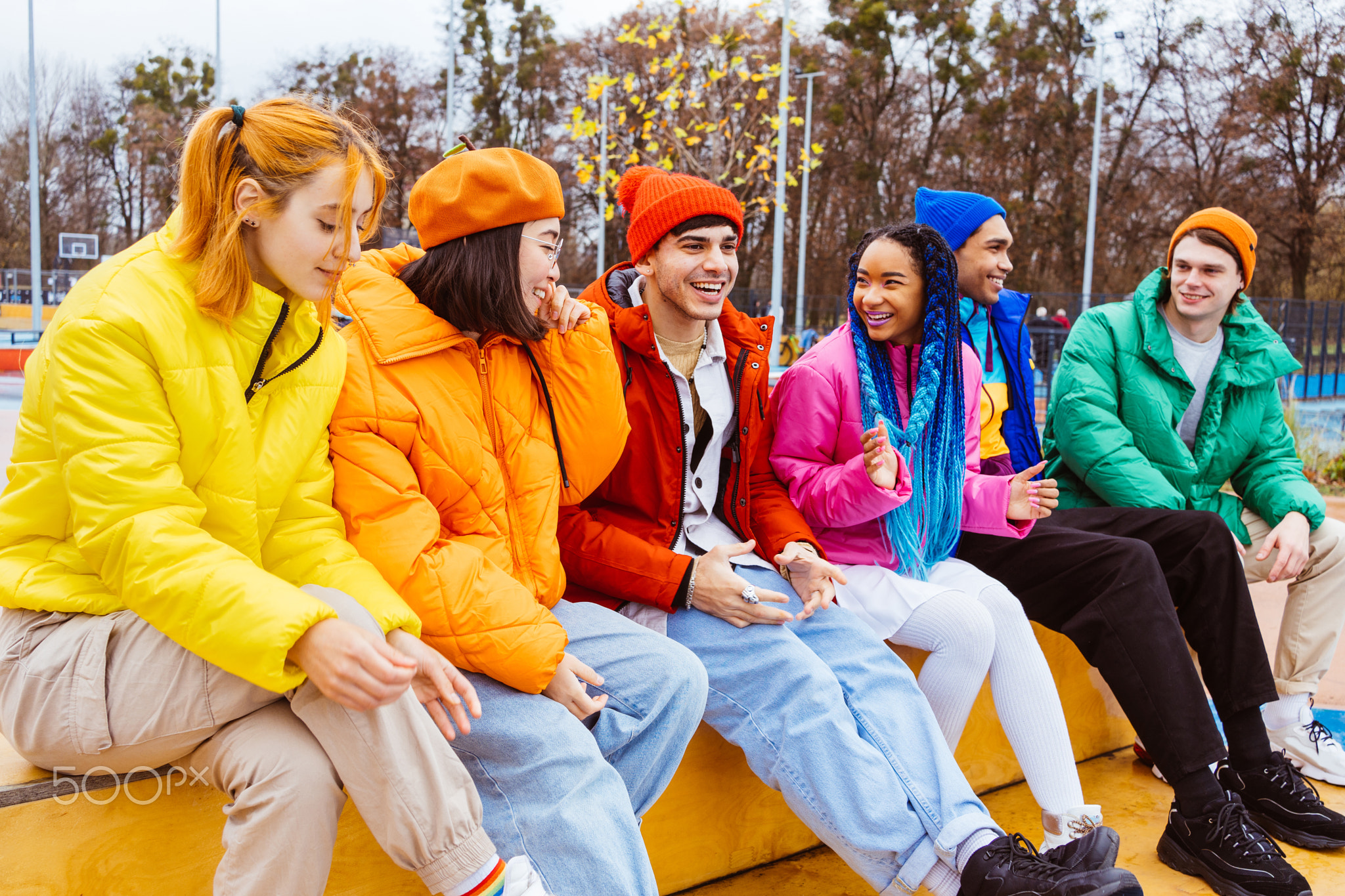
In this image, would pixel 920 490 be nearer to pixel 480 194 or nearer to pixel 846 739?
pixel 846 739

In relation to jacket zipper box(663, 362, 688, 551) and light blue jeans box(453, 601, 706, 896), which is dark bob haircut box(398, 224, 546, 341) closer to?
jacket zipper box(663, 362, 688, 551)

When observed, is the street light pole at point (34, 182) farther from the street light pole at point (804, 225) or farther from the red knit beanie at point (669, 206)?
the red knit beanie at point (669, 206)

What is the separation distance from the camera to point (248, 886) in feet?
Result: 5.41

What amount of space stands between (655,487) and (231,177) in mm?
1286

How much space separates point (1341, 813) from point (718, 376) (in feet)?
7.12

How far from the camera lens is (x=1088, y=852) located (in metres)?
2.24

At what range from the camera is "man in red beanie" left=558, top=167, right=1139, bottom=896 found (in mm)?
2227

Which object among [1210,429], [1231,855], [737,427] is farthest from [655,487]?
[1210,429]

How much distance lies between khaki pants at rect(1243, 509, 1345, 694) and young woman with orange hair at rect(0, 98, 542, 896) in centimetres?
262

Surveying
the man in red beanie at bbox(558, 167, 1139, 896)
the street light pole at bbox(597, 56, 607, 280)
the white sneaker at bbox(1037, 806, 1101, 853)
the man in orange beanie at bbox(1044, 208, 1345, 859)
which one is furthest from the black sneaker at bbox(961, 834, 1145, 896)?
the street light pole at bbox(597, 56, 607, 280)

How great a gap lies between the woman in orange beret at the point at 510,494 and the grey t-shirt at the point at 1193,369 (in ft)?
7.04

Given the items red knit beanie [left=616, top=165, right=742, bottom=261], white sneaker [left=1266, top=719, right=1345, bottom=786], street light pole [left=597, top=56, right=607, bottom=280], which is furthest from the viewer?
street light pole [left=597, top=56, right=607, bottom=280]

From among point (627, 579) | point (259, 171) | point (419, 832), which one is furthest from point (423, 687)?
point (259, 171)

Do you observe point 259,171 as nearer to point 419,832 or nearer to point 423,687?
point 423,687
